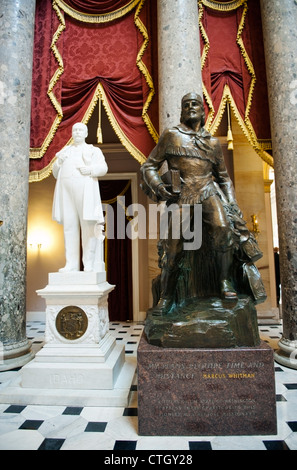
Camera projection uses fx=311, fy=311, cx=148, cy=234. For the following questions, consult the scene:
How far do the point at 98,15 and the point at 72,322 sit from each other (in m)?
4.56

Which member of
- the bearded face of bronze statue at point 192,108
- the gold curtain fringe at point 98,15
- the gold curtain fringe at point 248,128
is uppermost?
the gold curtain fringe at point 98,15

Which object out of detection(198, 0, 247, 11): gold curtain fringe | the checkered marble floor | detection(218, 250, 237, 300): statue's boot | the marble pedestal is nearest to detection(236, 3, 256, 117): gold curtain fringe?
detection(198, 0, 247, 11): gold curtain fringe

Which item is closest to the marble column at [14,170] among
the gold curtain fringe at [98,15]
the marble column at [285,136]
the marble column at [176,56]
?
the gold curtain fringe at [98,15]

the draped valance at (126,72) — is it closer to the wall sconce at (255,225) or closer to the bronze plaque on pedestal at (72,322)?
the bronze plaque on pedestal at (72,322)

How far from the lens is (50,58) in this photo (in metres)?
4.68

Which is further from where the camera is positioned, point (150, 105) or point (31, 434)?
point (150, 105)

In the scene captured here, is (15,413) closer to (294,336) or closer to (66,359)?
(66,359)

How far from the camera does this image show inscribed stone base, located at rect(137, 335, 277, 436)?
6.86ft

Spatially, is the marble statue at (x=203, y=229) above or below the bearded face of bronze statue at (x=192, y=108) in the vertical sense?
below

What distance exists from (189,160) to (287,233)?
202 cm

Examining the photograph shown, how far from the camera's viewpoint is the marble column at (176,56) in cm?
400

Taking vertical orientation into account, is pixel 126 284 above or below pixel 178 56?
below

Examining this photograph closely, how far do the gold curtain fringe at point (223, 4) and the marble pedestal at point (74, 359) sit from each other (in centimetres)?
438

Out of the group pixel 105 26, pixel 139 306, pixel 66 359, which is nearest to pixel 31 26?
pixel 105 26
